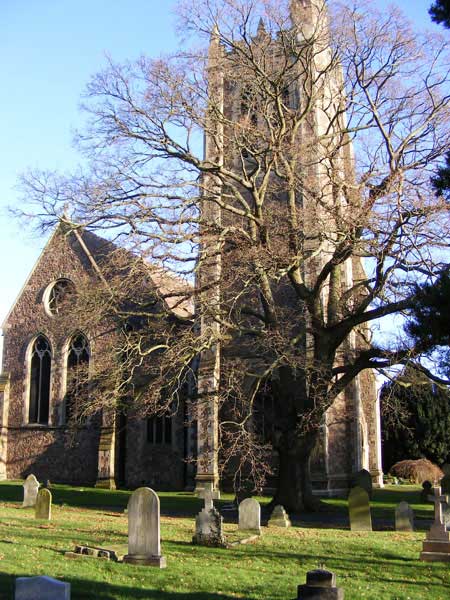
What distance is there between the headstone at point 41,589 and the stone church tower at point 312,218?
12.0 m

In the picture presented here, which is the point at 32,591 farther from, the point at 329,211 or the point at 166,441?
the point at 166,441

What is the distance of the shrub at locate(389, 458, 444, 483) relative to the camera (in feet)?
110

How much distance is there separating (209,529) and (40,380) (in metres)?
19.0

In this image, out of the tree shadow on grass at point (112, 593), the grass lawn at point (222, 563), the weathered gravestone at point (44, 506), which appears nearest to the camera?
the tree shadow on grass at point (112, 593)

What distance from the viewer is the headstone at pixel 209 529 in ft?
39.8

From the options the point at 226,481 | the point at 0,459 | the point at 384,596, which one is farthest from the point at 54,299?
the point at 384,596

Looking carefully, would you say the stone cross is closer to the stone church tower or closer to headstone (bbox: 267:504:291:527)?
headstone (bbox: 267:504:291:527)

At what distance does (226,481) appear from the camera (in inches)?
997

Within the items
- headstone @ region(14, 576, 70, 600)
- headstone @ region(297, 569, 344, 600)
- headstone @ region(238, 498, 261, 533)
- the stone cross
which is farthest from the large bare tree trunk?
headstone @ region(14, 576, 70, 600)

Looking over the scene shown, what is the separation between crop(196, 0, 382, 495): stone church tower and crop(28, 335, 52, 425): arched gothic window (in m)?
8.47

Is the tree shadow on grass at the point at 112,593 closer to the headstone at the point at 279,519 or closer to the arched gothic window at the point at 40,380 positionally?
the headstone at the point at 279,519

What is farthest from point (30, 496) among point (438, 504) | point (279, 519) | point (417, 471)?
point (417, 471)

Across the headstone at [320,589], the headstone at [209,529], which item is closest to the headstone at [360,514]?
the headstone at [209,529]

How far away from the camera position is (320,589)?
6.00 m
